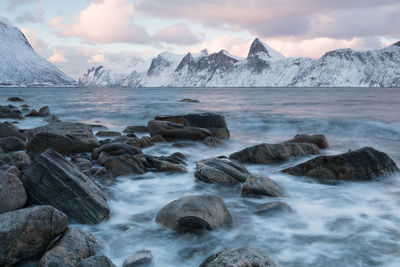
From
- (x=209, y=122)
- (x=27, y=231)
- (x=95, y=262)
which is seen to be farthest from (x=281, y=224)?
(x=209, y=122)

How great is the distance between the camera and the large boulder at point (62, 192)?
492cm

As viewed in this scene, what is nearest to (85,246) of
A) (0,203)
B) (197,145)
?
(0,203)

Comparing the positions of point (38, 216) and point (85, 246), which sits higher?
point (38, 216)

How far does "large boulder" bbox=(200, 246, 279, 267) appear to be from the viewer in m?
3.18

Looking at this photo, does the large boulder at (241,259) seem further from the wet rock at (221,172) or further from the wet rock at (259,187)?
the wet rock at (221,172)

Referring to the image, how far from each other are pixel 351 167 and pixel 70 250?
6.35m

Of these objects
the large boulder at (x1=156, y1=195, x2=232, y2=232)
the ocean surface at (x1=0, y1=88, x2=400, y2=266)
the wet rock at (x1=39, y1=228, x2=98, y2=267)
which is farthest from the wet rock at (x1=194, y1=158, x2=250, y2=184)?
the wet rock at (x1=39, y1=228, x2=98, y2=267)

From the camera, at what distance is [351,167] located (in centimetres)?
750

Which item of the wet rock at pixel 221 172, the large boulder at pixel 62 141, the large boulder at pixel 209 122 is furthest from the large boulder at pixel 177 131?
the wet rock at pixel 221 172

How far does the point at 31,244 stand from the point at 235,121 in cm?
1748

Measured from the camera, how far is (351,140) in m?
13.8

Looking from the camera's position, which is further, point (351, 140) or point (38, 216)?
point (351, 140)

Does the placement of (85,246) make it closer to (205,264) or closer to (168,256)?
(168,256)

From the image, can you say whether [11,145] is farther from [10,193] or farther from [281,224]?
[281,224]
